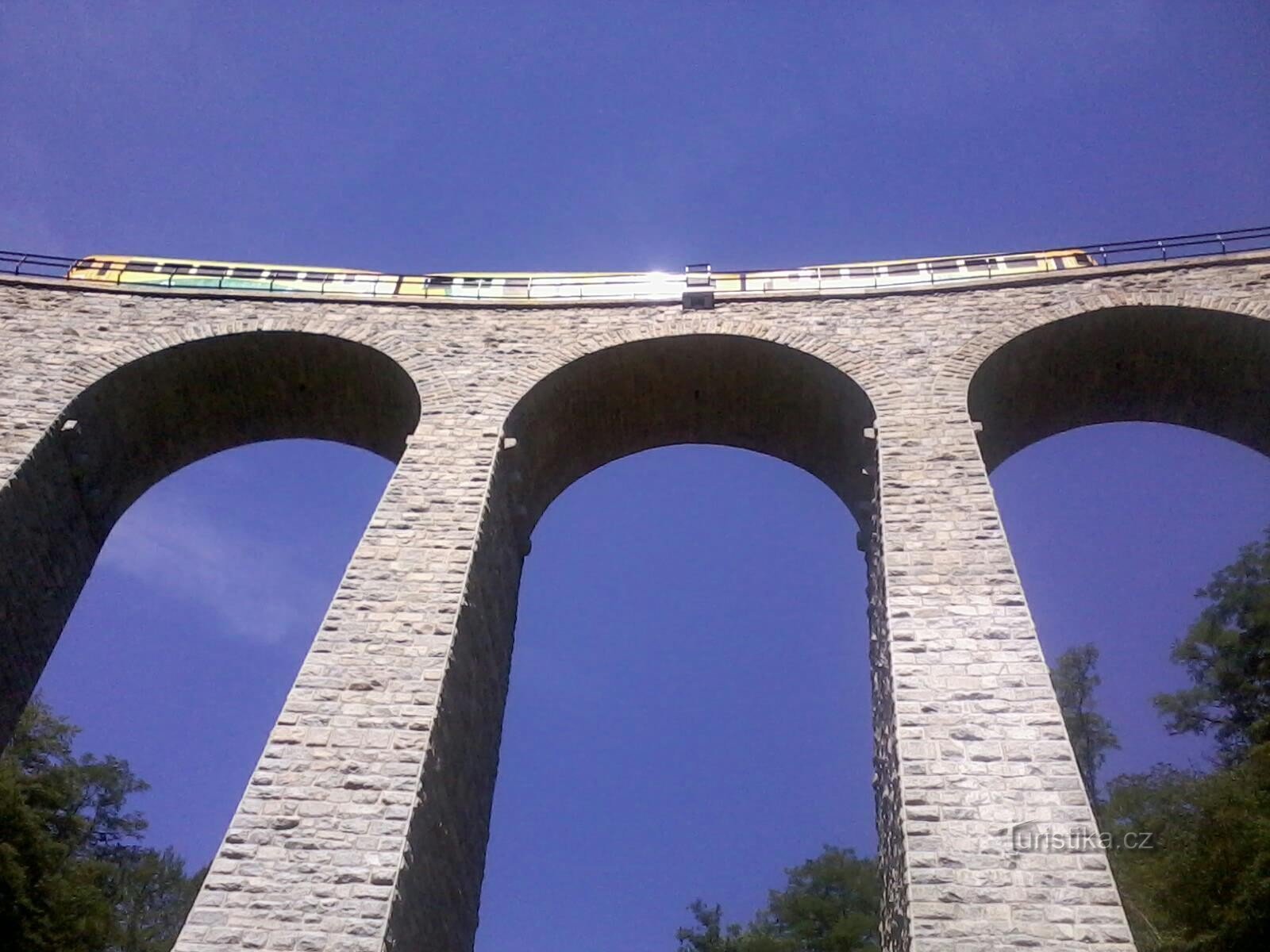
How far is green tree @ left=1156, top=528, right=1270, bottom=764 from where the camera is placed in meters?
15.6

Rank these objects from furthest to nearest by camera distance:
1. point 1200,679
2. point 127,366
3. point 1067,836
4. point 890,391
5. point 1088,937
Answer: point 1200,679, point 127,366, point 890,391, point 1067,836, point 1088,937

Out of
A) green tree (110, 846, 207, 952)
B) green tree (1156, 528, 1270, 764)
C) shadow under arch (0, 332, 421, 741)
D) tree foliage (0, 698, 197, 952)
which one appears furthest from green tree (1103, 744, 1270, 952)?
green tree (110, 846, 207, 952)

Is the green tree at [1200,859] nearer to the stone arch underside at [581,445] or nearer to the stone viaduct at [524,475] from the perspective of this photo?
the stone viaduct at [524,475]

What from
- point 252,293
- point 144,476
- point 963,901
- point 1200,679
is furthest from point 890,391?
point 1200,679

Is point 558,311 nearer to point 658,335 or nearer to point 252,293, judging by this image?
point 658,335

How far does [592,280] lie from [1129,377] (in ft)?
18.2

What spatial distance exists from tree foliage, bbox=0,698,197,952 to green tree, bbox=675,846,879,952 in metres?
9.56

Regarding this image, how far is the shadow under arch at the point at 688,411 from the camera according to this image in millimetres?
10656

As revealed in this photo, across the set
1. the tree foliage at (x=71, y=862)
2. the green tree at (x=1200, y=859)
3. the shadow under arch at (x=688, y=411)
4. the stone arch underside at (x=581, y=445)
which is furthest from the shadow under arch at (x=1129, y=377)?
the tree foliage at (x=71, y=862)

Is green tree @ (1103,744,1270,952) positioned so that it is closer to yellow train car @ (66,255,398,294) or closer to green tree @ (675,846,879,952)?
green tree @ (675,846,879,952)

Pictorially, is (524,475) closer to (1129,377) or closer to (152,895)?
(1129,377)

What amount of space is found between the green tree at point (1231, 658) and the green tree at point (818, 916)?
5693 mm

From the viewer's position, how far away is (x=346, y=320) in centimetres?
1139

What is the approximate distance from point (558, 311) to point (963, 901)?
22.9ft
